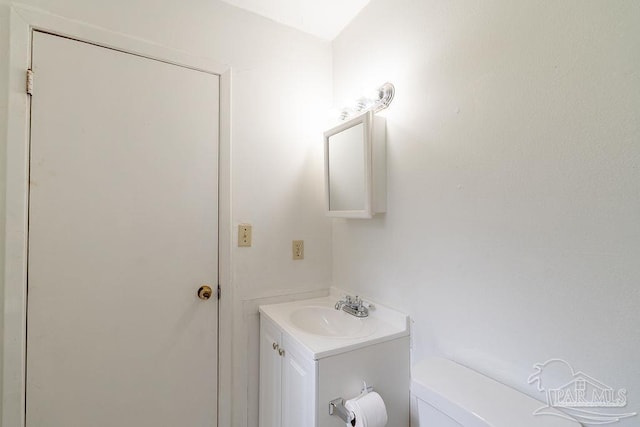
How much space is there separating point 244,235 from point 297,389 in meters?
0.75

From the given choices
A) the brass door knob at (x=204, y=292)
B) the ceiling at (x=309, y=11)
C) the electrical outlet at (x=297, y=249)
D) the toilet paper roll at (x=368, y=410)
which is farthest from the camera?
the electrical outlet at (x=297, y=249)

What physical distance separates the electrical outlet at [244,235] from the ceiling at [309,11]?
116cm

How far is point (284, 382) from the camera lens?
1.23m

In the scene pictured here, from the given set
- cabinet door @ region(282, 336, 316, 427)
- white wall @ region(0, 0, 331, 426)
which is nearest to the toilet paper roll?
cabinet door @ region(282, 336, 316, 427)

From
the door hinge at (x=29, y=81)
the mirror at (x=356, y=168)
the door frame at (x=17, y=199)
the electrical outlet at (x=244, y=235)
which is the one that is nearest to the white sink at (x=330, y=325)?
the electrical outlet at (x=244, y=235)

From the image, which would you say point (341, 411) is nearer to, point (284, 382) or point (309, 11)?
point (284, 382)

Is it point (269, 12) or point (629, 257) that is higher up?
point (269, 12)

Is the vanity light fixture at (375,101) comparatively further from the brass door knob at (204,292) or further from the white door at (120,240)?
the brass door knob at (204,292)

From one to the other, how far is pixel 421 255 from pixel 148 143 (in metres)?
1.29

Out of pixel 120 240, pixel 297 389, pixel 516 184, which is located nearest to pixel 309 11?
pixel 516 184

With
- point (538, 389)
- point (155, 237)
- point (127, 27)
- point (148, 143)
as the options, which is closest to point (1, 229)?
point (155, 237)

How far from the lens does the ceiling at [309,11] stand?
59.3 inches

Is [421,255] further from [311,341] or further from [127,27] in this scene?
[127,27]

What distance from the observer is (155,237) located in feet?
4.33
